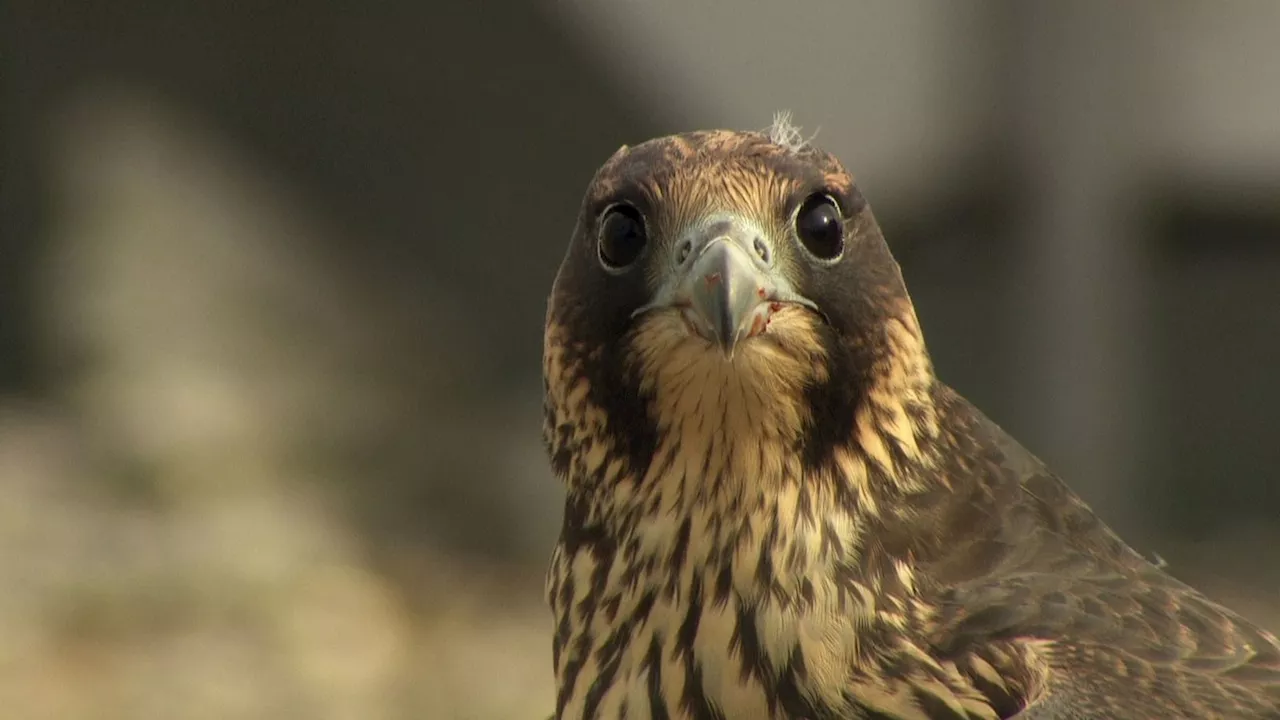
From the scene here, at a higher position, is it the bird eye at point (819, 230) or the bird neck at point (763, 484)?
the bird eye at point (819, 230)

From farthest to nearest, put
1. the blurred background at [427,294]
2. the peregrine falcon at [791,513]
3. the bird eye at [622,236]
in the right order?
1. the blurred background at [427,294]
2. the bird eye at [622,236]
3. the peregrine falcon at [791,513]

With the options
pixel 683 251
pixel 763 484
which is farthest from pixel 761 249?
pixel 763 484

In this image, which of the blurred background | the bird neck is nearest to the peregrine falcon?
the bird neck

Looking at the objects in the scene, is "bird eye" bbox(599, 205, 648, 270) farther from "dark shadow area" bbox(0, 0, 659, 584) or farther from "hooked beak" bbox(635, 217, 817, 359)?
"dark shadow area" bbox(0, 0, 659, 584)

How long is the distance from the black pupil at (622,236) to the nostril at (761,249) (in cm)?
18

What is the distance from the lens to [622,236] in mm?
2295

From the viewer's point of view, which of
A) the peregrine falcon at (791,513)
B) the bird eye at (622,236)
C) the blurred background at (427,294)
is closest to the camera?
the peregrine falcon at (791,513)

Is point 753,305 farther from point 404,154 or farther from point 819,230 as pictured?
point 404,154

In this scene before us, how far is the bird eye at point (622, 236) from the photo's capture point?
7.48 feet

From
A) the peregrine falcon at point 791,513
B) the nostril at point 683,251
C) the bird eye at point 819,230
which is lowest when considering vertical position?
the peregrine falcon at point 791,513

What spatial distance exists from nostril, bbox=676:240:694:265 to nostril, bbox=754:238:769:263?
0.08 metres

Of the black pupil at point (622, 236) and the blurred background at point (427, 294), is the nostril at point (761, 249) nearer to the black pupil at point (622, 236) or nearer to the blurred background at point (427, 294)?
the black pupil at point (622, 236)

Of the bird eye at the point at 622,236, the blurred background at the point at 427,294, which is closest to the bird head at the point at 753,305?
the bird eye at the point at 622,236

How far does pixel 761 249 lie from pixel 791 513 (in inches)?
14.3
